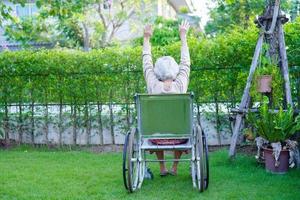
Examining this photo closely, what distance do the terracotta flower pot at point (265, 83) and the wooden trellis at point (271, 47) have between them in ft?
0.50

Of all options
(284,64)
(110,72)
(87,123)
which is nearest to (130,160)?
(284,64)

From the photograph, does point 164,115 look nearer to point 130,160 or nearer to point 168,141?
point 168,141

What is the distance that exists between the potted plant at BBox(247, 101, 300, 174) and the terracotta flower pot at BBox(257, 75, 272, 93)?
0.82 ft

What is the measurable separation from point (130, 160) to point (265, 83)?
7.13ft

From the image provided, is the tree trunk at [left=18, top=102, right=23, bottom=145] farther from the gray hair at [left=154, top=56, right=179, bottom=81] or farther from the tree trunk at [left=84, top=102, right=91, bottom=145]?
the gray hair at [left=154, top=56, right=179, bottom=81]

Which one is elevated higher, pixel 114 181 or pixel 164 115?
pixel 164 115

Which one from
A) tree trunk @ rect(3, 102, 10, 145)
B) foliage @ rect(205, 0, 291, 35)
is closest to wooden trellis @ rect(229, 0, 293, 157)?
tree trunk @ rect(3, 102, 10, 145)

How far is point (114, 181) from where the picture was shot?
16.7 ft

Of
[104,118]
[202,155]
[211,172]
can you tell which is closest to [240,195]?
[202,155]

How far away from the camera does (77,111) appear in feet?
24.5

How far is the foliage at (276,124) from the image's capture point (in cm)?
518

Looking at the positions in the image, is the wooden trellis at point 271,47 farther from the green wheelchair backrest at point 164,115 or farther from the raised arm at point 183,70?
the green wheelchair backrest at point 164,115

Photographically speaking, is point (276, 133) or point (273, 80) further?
point (273, 80)

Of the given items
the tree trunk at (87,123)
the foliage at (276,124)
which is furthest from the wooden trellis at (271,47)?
the tree trunk at (87,123)
